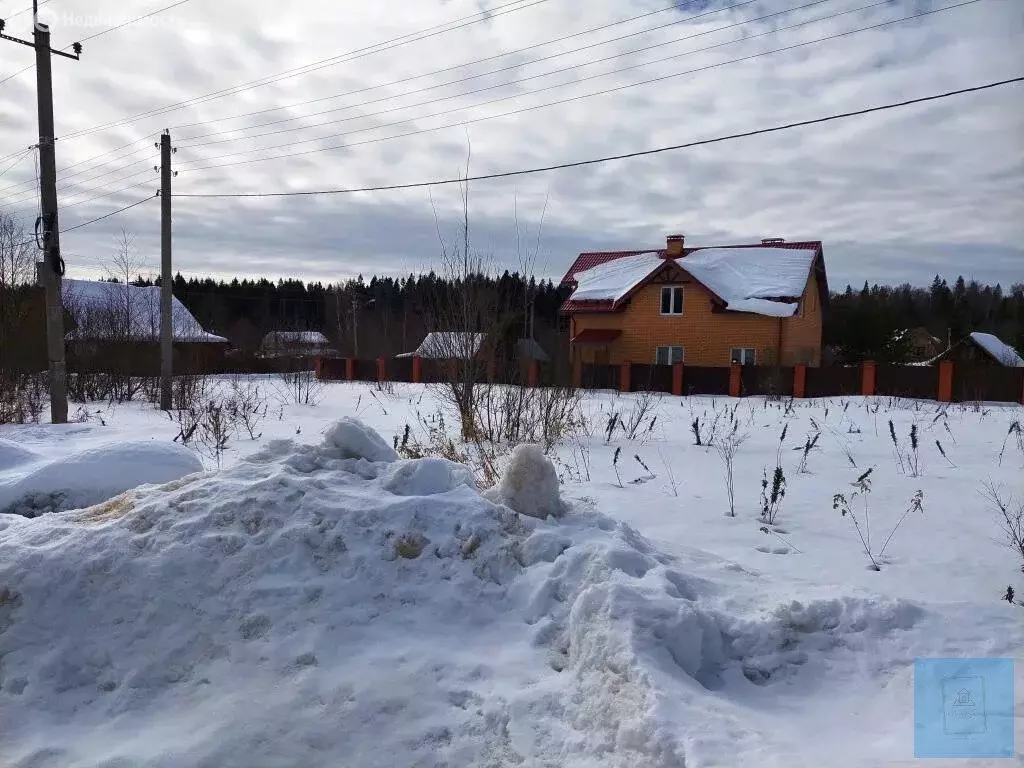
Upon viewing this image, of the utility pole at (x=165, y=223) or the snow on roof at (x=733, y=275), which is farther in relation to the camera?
the snow on roof at (x=733, y=275)

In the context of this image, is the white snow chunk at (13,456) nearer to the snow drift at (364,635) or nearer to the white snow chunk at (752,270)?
the snow drift at (364,635)

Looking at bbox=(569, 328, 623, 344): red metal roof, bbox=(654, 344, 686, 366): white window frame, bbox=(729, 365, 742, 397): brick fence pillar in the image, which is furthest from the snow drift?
bbox=(569, 328, 623, 344): red metal roof

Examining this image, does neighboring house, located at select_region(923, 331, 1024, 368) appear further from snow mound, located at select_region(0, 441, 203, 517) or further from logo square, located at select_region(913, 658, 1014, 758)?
snow mound, located at select_region(0, 441, 203, 517)

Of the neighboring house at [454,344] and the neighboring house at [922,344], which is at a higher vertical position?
the neighboring house at [922,344]

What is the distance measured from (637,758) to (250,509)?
215 cm

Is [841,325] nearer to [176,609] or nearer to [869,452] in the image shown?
[869,452]

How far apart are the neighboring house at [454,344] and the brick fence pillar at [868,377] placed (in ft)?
45.6

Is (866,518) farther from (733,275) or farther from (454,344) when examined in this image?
(733,275)

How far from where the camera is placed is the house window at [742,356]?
2336 centimetres

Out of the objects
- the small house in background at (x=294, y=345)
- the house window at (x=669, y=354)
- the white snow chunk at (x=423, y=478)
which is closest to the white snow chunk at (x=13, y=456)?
the white snow chunk at (x=423, y=478)

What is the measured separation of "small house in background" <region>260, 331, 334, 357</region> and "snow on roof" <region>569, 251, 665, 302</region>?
16209mm

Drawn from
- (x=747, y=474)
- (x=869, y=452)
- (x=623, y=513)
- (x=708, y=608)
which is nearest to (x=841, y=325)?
(x=869, y=452)

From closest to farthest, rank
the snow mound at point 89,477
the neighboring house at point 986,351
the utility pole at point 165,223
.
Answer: the snow mound at point 89,477, the utility pole at point 165,223, the neighboring house at point 986,351

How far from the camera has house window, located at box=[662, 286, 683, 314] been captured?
24391mm
